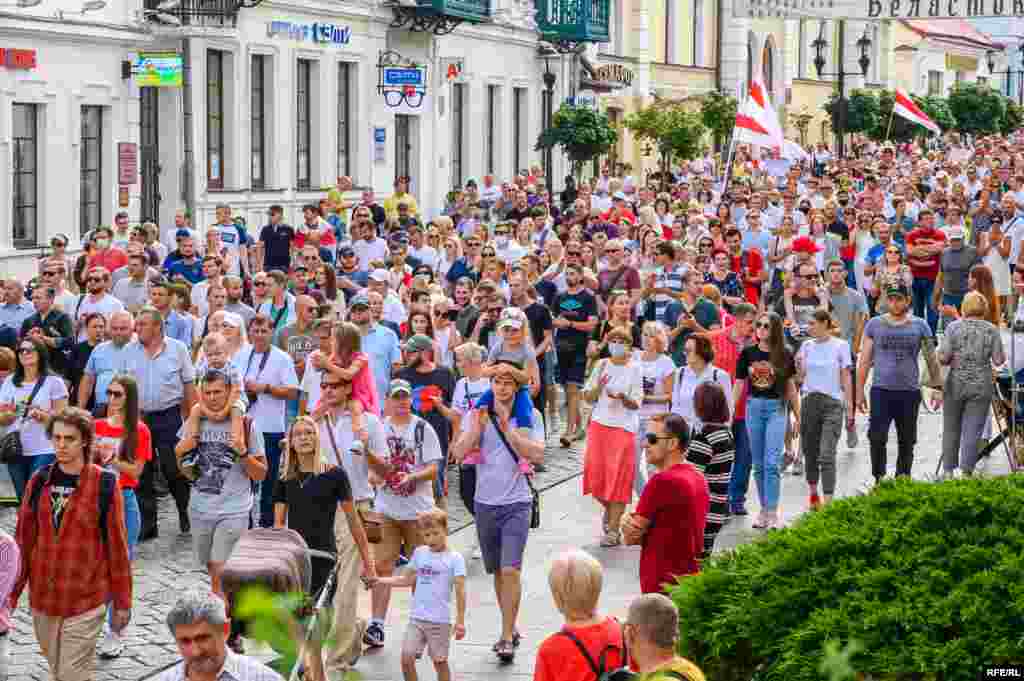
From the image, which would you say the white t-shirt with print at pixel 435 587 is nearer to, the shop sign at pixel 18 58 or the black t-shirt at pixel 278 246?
the black t-shirt at pixel 278 246

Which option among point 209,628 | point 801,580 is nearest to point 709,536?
point 801,580

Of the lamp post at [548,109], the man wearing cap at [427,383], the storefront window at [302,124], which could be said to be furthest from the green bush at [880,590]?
the lamp post at [548,109]

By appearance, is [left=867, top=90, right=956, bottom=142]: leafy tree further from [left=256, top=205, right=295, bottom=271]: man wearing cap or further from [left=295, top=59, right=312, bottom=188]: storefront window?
[left=256, top=205, right=295, bottom=271]: man wearing cap

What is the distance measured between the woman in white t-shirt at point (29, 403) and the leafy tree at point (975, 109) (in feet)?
215

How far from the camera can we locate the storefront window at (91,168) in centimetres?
2802

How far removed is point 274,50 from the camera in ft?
109

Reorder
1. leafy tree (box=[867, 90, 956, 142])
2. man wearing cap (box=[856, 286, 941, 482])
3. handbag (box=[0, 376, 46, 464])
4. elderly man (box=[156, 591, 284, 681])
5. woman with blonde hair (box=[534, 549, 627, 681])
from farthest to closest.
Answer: leafy tree (box=[867, 90, 956, 142]) → man wearing cap (box=[856, 286, 941, 482]) → handbag (box=[0, 376, 46, 464]) → woman with blonde hair (box=[534, 549, 627, 681]) → elderly man (box=[156, 591, 284, 681])

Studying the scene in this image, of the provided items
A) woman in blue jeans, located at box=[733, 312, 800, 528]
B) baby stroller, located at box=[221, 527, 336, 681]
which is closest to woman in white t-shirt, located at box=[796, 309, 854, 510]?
woman in blue jeans, located at box=[733, 312, 800, 528]

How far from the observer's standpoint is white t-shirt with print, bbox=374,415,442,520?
11.6m

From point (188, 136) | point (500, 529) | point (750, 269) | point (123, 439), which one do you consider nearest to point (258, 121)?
point (188, 136)

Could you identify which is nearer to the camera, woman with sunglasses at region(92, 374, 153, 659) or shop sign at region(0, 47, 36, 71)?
woman with sunglasses at region(92, 374, 153, 659)

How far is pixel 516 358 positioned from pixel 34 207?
13.6 m

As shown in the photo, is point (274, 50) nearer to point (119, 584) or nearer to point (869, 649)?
point (119, 584)

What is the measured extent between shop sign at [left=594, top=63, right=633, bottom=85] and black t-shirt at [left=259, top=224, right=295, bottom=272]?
23.4 meters
